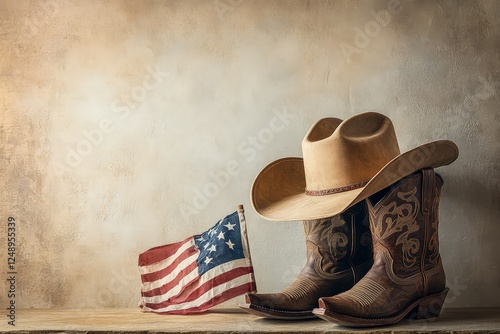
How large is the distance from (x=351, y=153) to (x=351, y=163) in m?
0.03

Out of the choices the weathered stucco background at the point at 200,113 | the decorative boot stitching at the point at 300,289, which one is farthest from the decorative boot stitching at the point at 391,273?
the weathered stucco background at the point at 200,113

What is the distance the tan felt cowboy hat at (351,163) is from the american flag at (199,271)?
191 millimetres

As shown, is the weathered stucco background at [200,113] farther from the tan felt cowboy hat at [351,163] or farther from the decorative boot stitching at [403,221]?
the decorative boot stitching at [403,221]

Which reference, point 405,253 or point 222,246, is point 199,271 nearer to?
point 222,246

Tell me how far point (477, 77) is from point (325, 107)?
0.56 m

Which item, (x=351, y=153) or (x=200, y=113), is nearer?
(x=351, y=153)

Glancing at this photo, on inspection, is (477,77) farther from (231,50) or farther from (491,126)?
(231,50)

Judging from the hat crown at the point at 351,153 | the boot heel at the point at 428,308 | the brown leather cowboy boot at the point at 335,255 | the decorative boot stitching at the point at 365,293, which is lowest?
the boot heel at the point at 428,308

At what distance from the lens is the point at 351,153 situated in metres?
2.16

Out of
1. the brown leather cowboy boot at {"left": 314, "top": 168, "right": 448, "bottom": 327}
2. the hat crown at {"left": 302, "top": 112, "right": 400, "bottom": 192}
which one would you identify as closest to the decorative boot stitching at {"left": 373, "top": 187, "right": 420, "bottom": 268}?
the brown leather cowboy boot at {"left": 314, "top": 168, "right": 448, "bottom": 327}

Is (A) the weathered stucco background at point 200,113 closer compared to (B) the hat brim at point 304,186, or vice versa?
(B) the hat brim at point 304,186

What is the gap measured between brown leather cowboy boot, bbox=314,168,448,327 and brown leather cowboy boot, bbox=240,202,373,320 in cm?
13

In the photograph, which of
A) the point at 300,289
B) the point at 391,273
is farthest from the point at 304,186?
the point at 391,273

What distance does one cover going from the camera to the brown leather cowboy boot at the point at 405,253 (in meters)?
2.06
